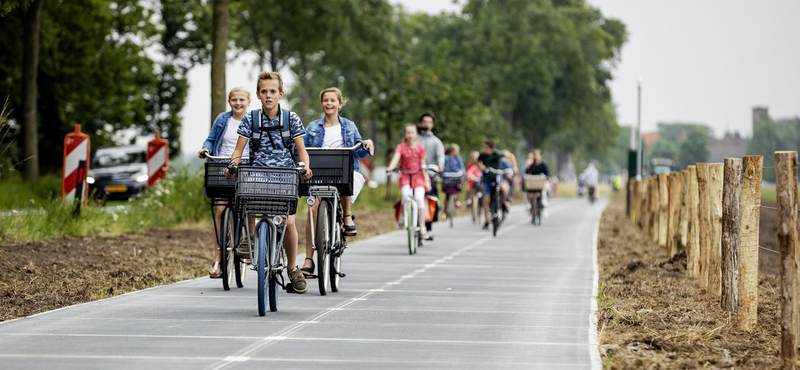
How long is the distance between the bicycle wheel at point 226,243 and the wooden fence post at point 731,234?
4.09 meters

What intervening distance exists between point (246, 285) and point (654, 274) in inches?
194

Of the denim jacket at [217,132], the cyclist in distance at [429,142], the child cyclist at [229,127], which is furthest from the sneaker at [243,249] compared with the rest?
the cyclist in distance at [429,142]

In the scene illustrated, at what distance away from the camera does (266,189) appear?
838cm

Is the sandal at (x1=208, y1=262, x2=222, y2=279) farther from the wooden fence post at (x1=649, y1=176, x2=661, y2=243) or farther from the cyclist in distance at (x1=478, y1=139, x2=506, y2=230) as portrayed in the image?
the cyclist in distance at (x1=478, y1=139, x2=506, y2=230)

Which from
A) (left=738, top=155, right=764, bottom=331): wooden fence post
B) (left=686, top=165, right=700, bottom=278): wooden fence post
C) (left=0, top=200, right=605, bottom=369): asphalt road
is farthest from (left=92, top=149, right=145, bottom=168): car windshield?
(left=738, top=155, right=764, bottom=331): wooden fence post

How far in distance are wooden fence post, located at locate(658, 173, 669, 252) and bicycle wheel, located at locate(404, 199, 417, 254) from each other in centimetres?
415

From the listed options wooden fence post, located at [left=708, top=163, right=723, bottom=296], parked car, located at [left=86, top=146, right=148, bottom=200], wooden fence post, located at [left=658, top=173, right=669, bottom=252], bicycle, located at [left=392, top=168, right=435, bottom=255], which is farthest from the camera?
parked car, located at [left=86, top=146, right=148, bottom=200]

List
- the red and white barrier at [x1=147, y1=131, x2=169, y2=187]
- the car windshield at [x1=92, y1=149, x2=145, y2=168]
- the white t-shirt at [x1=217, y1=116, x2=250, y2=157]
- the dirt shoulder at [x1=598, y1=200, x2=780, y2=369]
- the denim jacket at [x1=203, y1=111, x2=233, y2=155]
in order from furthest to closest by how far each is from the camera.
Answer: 1. the car windshield at [x1=92, y1=149, x2=145, y2=168]
2. the red and white barrier at [x1=147, y1=131, x2=169, y2=187]
3. the white t-shirt at [x1=217, y1=116, x2=250, y2=157]
4. the denim jacket at [x1=203, y1=111, x2=233, y2=155]
5. the dirt shoulder at [x1=598, y1=200, x2=780, y2=369]

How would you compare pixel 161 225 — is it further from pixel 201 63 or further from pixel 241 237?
pixel 201 63

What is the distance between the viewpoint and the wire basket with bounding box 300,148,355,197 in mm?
9742

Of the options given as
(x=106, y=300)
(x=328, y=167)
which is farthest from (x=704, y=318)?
(x=106, y=300)

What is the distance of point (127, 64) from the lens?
3922 centimetres

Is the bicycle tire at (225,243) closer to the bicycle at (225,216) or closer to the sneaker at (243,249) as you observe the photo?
the bicycle at (225,216)

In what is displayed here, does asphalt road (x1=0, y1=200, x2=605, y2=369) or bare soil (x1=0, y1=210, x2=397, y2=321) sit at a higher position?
bare soil (x1=0, y1=210, x2=397, y2=321)
